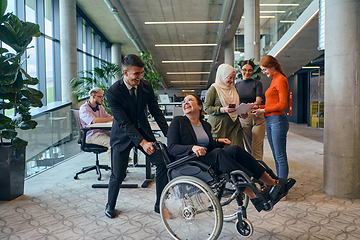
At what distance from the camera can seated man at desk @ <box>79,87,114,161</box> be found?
3670 millimetres

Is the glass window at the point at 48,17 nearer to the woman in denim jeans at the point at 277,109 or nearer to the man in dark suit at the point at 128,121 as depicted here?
the man in dark suit at the point at 128,121

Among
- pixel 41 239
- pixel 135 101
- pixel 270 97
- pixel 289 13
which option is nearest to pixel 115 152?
pixel 135 101

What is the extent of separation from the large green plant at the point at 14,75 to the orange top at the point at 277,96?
8.10 feet

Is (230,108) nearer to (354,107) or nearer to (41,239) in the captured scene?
(354,107)

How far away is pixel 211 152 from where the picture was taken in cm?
194

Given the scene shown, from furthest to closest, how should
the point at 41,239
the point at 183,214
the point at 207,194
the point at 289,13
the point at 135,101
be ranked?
1. the point at 289,13
2. the point at 135,101
3. the point at 41,239
4. the point at 183,214
5. the point at 207,194

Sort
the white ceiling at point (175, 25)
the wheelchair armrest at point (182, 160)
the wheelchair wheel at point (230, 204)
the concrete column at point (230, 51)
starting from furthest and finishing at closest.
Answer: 1. the concrete column at point (230, 51)
2. the white ceiling at point (175, 25)
3. the wheelchair wheel at point (230, 204)
4. the wheelchair armrest at point (182, 160)

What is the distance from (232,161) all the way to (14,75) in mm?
2232

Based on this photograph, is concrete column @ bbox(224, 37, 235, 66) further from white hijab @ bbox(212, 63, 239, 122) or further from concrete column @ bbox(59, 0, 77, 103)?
white hijab @ bbox(212, 63, 239, 122)

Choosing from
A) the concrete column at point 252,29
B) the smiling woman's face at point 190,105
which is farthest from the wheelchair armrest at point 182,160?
the concrete column at point 252,29

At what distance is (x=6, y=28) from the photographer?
8.80ft

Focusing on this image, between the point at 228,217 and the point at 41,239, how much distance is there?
1437 mm

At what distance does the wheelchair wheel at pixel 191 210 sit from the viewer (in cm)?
172

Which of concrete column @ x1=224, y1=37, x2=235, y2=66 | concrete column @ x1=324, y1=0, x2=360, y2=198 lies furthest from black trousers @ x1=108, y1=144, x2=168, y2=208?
concrete column @ x1=224, y1=37, x2=235, y2=66
